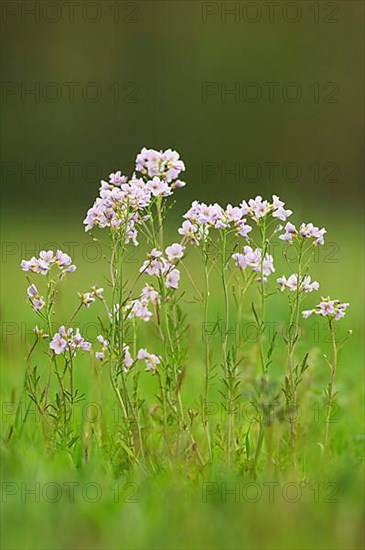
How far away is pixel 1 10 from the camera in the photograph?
16.6 m

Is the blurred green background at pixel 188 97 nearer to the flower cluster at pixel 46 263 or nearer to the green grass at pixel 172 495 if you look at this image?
the green grass at pixel 172 495

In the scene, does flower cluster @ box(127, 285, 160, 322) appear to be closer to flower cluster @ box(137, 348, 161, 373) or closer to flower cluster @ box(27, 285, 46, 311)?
flower cluster @ box(137, 348, 161, 373)

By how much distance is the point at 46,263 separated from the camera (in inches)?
102

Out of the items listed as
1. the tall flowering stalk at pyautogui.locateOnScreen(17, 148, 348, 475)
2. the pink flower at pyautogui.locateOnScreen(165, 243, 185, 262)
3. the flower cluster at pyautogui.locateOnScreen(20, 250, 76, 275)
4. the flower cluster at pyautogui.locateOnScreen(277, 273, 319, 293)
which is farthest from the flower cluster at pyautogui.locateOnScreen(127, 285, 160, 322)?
the flower cluster at pyautogui.locateOnScreen(277, 273, 319, 293)

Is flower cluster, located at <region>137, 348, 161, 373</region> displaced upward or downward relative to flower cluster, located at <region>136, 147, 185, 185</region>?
downward

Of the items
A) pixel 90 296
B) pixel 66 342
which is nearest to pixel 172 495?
pixel 66 342

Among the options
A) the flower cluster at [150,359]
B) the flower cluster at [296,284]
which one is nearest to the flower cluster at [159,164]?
the flower cluster at [296,284]

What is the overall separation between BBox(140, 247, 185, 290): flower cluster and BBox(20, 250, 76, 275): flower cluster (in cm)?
20

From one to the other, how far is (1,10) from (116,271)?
15019 mm

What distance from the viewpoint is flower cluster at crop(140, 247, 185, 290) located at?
260cm

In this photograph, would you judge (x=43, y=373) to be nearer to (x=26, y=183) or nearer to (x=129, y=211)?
(x=129, y=211)

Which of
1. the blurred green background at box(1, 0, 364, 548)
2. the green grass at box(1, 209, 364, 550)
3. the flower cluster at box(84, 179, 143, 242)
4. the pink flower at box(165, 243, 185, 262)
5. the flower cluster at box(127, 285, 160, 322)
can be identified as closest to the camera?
the green grass at box(1, 209, 364, 550)

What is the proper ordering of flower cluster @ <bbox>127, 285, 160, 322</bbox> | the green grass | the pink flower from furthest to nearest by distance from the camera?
1. flower cluster @ <bbox>127, 285, 160, 322</bbox>
2. the pink flower
3. the green grass

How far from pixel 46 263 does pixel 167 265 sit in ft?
1.04
